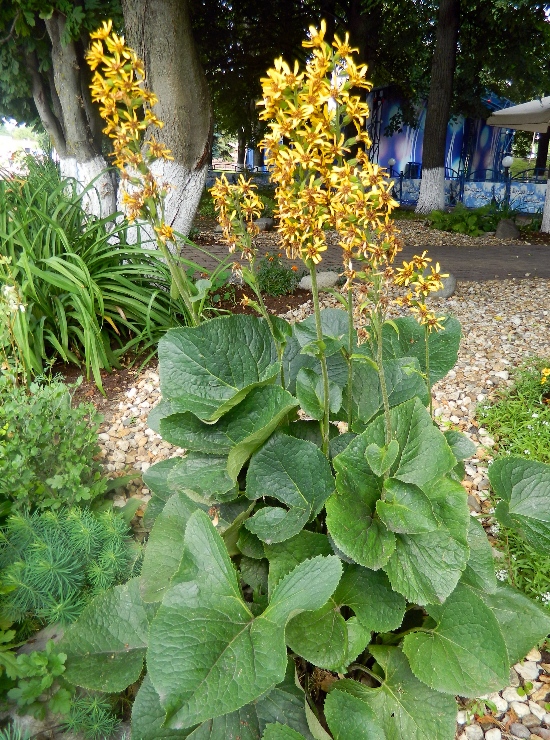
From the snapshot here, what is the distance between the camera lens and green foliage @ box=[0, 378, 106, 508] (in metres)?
1.93

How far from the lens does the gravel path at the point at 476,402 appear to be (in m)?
1.59

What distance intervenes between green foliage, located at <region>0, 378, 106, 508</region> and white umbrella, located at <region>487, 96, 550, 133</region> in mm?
11570

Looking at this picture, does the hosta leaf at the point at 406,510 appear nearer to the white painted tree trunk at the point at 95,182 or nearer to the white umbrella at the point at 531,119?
the white painted tree trunk at the point at 95,182

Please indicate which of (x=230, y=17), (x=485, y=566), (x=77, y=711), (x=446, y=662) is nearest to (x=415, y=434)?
(x=485, y=566)

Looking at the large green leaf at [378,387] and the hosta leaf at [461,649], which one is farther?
the large green leaf at [378,387]

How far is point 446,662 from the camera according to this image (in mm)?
1293

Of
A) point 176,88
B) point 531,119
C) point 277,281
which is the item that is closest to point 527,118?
point 531,119

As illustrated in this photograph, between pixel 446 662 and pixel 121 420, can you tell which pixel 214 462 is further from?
pixel 121 420

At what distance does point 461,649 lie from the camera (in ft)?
4.35

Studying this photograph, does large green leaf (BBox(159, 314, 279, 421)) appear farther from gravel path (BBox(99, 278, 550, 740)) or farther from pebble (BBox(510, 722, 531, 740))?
pebble (BBox(510, 722, 531, 740))

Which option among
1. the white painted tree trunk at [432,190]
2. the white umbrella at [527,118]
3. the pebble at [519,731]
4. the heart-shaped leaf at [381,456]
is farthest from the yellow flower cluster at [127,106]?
the white painted tree trunk at [432,190]

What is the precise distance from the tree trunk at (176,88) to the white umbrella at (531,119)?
26.7 feet

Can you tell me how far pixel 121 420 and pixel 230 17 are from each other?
381 inches

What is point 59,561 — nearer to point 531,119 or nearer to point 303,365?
point 303,365
